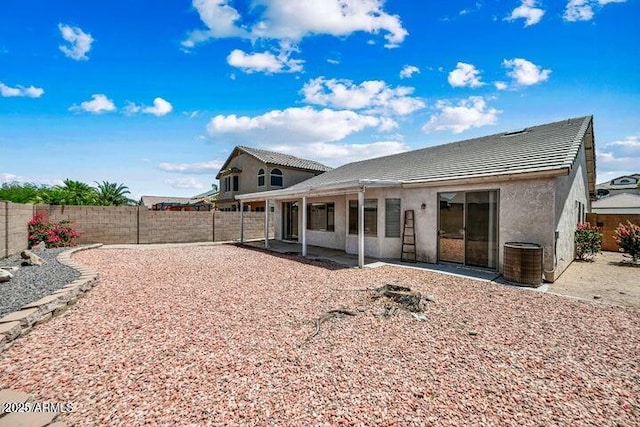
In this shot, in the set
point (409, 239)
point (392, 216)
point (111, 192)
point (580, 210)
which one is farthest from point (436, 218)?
point (111, 192)

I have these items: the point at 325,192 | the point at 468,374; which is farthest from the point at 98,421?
the point at 325,192

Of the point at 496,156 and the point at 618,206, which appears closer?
the point at 496,156

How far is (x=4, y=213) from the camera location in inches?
328

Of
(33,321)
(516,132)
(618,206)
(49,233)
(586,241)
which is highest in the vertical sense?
(516,132)

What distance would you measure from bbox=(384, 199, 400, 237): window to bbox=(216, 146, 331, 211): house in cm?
1428

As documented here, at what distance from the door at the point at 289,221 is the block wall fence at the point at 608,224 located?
14.5 m

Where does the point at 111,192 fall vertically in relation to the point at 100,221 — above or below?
above

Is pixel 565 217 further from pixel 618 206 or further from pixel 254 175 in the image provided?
pixel 618 206

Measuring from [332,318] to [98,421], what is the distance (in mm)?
3077

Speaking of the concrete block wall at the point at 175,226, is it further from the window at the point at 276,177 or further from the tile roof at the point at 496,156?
the tile roof at the point at 496,156

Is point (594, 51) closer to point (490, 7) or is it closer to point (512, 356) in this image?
point (490, 7)

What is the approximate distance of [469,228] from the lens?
27.7 ft

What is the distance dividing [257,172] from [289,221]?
8.92 metres

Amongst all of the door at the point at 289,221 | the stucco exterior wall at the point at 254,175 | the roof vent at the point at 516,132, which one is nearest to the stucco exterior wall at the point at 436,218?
the door at the point at 289,221
